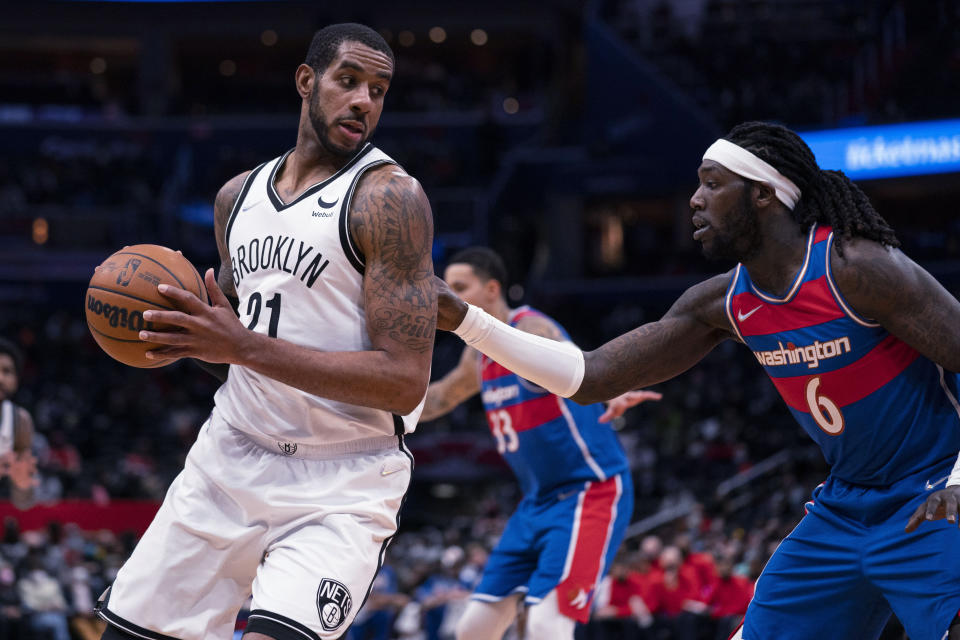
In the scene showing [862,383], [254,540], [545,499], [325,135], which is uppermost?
[325,135]

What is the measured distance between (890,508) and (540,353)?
1.38m

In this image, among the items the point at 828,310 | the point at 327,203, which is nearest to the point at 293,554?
the point at 327,203

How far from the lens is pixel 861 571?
3.79 meters

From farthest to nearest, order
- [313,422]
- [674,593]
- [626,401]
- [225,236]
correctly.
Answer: [674,593] → [626,401] → [225,236] → [313,422]

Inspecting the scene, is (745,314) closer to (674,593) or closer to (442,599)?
(674,593)

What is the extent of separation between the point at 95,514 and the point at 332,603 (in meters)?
14.0

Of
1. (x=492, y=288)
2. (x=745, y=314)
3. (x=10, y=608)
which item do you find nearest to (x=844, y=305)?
(x=745, y=314)

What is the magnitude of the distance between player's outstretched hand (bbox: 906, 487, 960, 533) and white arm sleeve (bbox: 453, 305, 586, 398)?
136 centimetres

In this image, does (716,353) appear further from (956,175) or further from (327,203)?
(327,203)

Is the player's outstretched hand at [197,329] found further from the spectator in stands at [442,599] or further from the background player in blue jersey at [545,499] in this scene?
the spectator in stands at [442,599]

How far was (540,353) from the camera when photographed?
4.36 metres

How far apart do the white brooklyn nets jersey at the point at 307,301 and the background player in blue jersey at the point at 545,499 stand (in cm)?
259

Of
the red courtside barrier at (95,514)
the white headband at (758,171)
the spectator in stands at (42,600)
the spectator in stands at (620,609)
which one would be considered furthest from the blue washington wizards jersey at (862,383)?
the red courtside barrier at (95,514)

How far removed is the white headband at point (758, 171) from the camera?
13.3ft
